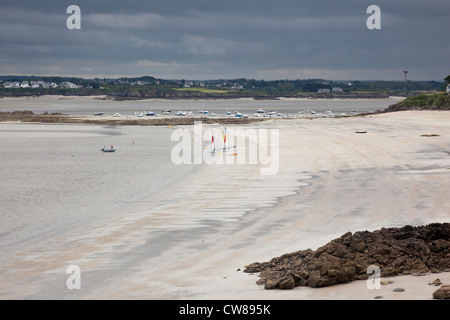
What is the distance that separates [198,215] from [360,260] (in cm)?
1045

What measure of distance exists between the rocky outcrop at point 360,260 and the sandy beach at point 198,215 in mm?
290

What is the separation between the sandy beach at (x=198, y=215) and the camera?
42.2 feet

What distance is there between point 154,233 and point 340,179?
13.5m

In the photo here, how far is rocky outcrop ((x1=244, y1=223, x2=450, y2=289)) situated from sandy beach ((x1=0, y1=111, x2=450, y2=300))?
290mm

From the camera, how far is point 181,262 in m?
14.9

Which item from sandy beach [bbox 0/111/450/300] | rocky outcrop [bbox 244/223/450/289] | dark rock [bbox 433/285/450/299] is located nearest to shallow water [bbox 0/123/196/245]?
sandy beach [bbox 0/111/450/300]

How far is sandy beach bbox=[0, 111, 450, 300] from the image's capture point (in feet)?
42.2

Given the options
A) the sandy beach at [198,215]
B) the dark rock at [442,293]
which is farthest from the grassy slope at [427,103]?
the dark rock at [442,293]

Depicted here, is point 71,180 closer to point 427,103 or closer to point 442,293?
point 442,293

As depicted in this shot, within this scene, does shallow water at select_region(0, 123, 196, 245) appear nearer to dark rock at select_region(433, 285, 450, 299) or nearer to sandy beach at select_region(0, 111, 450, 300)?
sandy beach at select_region(0, 111, 450, 300)
